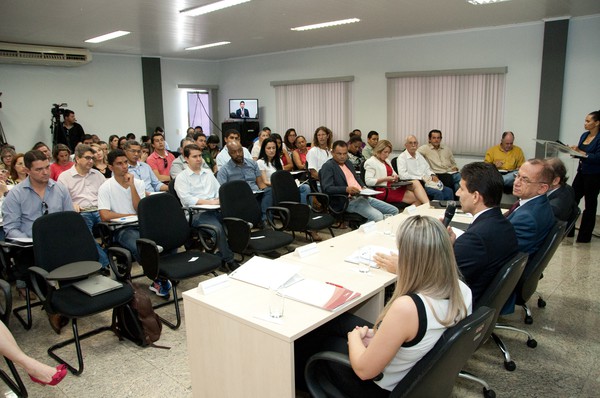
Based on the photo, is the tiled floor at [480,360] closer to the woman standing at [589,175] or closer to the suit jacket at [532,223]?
the suit jacket at [532,223]

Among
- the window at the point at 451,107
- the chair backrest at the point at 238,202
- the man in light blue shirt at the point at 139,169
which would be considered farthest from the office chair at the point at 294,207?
the window at the point at 451,107

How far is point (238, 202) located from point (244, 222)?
1.31 feet

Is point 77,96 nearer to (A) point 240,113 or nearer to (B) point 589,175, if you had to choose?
(A) point 240,113

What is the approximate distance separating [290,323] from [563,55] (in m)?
6.62

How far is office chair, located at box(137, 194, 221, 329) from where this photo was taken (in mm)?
3244

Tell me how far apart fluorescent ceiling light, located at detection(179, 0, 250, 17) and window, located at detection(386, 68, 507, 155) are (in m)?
3.94

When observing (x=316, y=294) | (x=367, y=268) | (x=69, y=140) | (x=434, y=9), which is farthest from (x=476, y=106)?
(x=69, y=140)

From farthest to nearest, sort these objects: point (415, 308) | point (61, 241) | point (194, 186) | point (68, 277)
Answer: point (194, 186) < point (61, 241) < point (68, 277) < point (415, 308)

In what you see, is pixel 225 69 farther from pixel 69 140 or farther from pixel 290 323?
pixel 290 323

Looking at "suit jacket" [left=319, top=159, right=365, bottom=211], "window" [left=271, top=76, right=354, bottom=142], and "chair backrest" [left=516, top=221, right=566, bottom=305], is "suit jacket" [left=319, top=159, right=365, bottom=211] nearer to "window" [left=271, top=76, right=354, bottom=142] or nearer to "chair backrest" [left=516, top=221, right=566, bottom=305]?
"chair backrest" [left=516, top=221, right=566, bottom=305]

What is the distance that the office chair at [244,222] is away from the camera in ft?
12.9

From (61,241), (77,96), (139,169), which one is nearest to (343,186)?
(139,169)

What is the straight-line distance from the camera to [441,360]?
1.53 metres

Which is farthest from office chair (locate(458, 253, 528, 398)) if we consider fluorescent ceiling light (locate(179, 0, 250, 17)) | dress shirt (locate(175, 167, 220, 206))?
fluorescent ceiling light (locate(179, 0, 250, 17))
